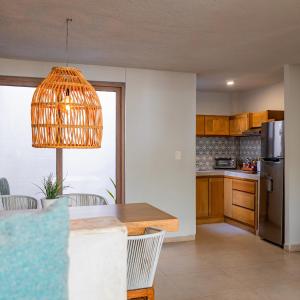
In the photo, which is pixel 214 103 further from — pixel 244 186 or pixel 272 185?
pixel 272 185

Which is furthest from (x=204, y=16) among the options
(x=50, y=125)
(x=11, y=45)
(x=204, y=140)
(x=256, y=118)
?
(x=204, y=140)

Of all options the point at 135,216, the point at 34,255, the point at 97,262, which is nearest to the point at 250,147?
the point at 135,216

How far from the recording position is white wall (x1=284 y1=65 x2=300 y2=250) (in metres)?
4.35

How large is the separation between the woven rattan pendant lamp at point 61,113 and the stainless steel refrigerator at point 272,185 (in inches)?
122

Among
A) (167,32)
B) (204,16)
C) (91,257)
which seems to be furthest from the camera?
(167,32)

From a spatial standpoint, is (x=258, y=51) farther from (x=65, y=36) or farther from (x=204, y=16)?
(x=65, y=36)

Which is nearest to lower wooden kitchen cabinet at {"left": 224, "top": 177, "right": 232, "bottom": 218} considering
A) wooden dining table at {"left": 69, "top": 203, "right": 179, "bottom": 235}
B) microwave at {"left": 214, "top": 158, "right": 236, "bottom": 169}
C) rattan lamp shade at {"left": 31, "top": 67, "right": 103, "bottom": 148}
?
microwave at {"left": 214, "top": 158, "right": 236, "bottom": 169}

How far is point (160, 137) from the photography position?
4.78m

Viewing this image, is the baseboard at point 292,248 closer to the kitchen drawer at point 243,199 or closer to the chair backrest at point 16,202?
the kitchen drawer at point 243,199

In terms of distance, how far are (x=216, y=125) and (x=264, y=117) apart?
3.56ft

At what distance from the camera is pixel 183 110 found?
16.0 ft

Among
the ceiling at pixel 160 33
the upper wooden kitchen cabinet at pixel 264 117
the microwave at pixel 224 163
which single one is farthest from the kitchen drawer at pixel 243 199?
the ceiling at pixel 160 33

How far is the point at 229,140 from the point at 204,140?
1.75 ft

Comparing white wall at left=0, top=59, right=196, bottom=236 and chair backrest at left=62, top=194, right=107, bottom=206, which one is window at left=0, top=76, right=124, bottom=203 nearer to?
white wall at left=0, top=59, right=196, bottom=236
